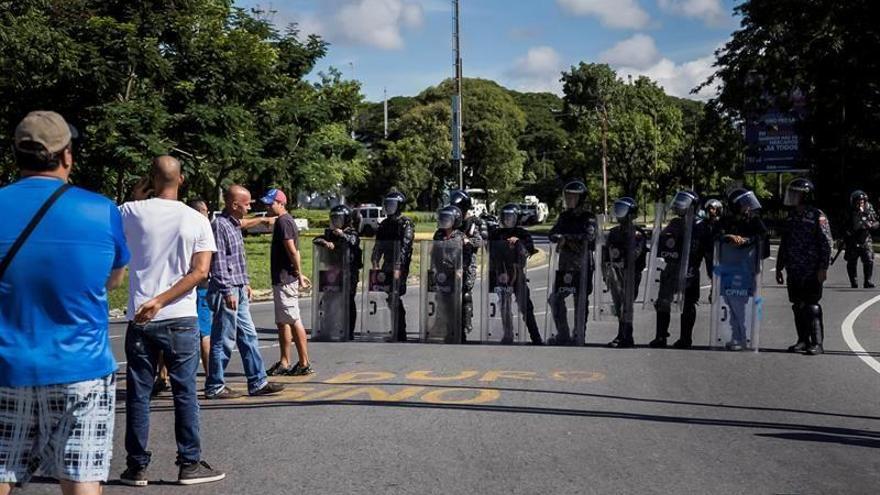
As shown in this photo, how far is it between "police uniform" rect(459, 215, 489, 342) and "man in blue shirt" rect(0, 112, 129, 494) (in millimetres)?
9054

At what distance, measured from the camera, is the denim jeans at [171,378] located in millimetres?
5926

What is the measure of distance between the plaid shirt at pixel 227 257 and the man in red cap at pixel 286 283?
109 centimetres

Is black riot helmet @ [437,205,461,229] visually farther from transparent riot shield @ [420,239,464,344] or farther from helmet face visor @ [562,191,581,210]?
helmet face visor @ [562,191,581,210]

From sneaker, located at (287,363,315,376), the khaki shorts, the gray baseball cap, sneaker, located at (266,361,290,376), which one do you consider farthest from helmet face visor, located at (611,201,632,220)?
the gray baseball cap

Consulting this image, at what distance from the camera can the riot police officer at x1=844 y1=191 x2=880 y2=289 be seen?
19.9 m


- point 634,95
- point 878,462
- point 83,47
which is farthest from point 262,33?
point 634,95

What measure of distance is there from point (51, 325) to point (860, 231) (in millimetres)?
18499

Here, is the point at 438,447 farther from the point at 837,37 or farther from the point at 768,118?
the point at 768,118

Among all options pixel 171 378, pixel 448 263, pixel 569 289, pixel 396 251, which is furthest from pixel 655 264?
pixel 171 378

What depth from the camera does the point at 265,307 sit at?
18.4 meters

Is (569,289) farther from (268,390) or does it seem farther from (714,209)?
(268,390)

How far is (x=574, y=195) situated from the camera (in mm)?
12289

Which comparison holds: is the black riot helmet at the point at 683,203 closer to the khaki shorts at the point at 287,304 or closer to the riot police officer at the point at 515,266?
the riot police officer at the point at 515,266

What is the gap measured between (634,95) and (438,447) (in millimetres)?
73811
